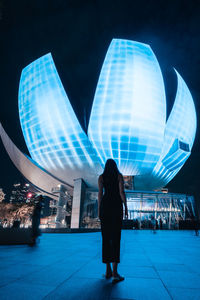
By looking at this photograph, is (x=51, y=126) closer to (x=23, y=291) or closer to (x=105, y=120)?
(x=105, y=120)

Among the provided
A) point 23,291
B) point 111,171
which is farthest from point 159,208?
point 23,291

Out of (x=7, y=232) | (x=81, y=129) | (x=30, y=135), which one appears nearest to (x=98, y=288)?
(x=7, y=232)

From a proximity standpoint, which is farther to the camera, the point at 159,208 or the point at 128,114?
the point at 159,208

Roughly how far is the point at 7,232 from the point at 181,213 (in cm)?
2917

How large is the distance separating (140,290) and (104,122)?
28.2 metres

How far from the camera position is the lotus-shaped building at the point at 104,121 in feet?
93.6

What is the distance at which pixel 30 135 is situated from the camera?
106 ft

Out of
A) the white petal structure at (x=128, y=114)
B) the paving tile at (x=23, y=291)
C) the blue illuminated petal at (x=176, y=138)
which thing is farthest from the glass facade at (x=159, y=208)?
the paving tile at (x=23, y=291)

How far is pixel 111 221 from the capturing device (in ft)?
9.91

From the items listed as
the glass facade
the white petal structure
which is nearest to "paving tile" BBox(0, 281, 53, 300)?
the white petal structure

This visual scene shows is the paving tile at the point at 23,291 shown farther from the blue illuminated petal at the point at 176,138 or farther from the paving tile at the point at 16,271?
the blue illuminated petal at the point at 176,138

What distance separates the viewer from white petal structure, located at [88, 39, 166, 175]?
2975cm

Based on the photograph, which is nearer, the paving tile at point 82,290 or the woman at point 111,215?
the paving tile at point 82,290

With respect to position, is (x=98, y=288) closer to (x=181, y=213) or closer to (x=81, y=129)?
(x=81, y=129)
